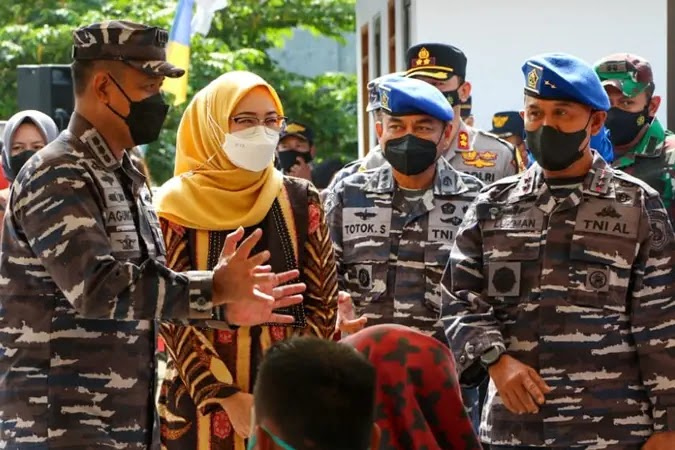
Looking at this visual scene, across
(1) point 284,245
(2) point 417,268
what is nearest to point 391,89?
(2) point 417,268

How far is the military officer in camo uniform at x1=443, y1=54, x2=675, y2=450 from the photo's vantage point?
15.3 ft

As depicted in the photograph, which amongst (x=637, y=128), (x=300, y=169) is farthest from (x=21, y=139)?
(x=300, y=169)

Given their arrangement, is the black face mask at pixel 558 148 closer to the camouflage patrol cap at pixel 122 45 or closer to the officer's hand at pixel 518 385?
the officer's hand at pixel 518 385

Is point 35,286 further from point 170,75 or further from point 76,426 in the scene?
point 170,75

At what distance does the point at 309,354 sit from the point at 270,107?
2693 millimetres

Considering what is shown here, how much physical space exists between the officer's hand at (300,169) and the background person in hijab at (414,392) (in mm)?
9096

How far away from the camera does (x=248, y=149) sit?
5023 mm

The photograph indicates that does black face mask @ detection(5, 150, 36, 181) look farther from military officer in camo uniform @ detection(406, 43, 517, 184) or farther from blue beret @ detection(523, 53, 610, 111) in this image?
blue beret @ detection(523, 53, 610, 111)

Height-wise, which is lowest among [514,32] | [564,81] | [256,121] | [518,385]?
[518,385]

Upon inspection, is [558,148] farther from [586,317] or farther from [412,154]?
[412,154]

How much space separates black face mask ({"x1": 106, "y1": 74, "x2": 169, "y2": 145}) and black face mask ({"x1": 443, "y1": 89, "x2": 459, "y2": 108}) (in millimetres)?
3530

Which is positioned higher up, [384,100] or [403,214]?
[384,100]

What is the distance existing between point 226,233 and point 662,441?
5.32 ft

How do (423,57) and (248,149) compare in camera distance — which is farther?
(423,57)
